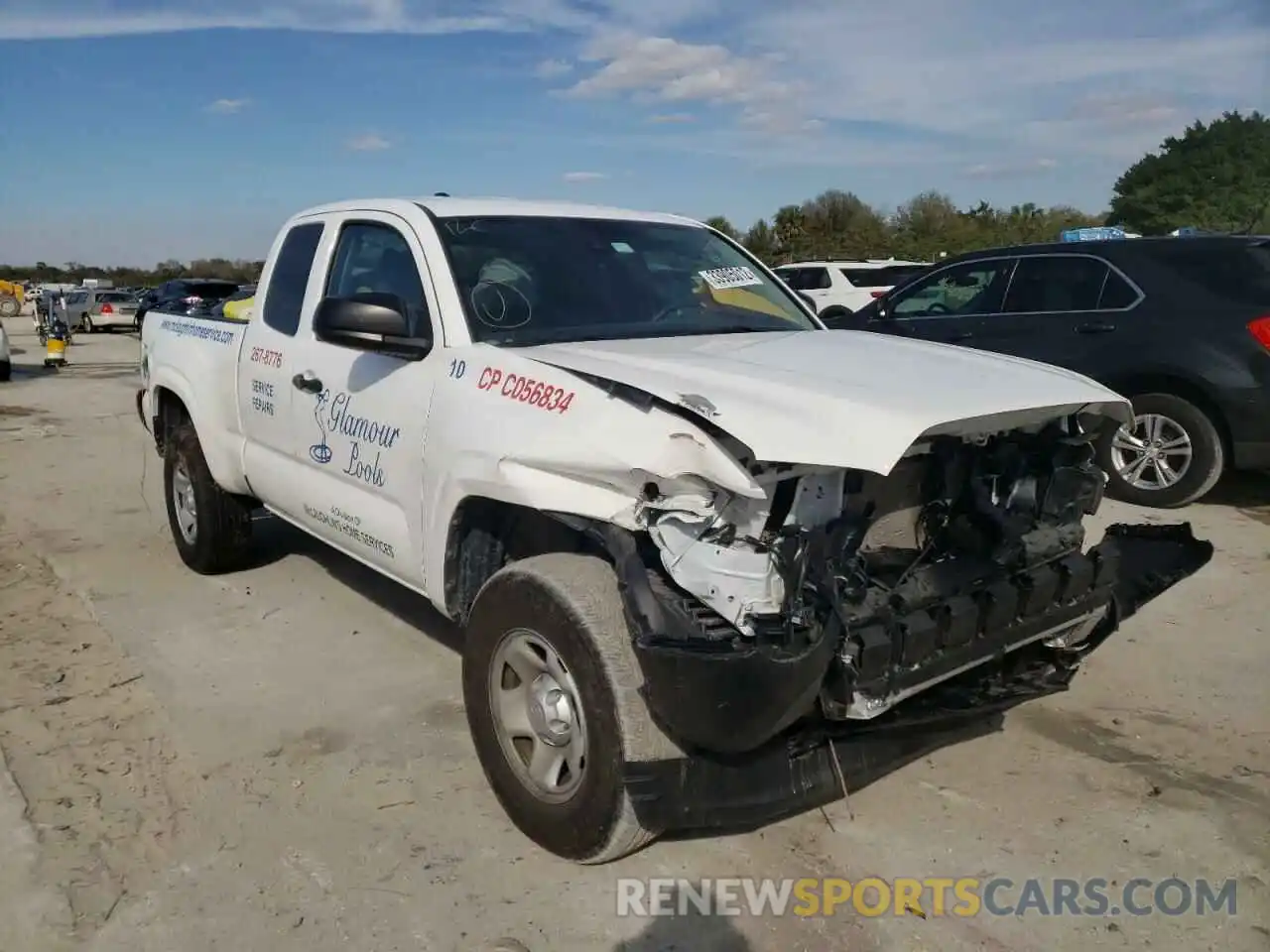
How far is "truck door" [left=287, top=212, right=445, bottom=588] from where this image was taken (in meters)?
3.58

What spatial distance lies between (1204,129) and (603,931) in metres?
52.5

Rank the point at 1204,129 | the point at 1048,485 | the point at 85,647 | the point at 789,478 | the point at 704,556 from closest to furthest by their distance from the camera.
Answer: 1. the point at 704,556
2. the point at 789,478
3. the point at 1048,485
4. the point at 85,647
5. the point at 1204,129

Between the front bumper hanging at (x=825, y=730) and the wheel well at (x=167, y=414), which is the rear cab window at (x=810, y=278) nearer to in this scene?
the wheel well at (x=167, y=414)

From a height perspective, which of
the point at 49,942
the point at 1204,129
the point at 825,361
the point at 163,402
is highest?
the point at 1204,129

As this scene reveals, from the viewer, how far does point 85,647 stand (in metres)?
4.71

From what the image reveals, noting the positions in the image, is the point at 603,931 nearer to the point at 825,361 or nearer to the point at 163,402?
the point at 825,361

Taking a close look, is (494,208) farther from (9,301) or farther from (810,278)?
(9,301)

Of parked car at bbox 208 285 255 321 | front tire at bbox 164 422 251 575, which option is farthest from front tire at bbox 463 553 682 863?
parked car at bbox 208 285 255 321

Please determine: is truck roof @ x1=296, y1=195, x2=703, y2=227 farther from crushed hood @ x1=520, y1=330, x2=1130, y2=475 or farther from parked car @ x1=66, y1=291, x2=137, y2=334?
parked car @ x1=66, y1=291, x2=137, y2=334

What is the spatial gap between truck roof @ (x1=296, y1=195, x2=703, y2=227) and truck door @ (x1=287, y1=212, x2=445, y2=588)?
0.07m

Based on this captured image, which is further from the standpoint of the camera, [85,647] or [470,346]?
[85,647]

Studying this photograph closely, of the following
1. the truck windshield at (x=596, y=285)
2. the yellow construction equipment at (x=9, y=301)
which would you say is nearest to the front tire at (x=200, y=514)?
the truck windshield at (x=596, y=285)

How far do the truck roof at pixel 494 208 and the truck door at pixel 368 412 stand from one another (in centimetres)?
7

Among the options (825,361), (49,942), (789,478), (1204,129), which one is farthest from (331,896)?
(1204,129)
